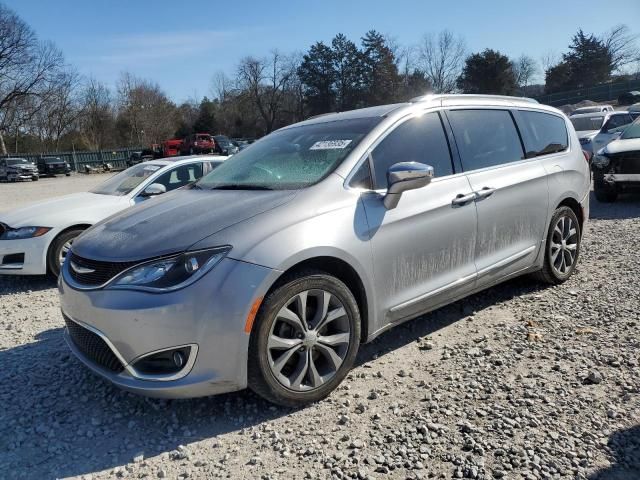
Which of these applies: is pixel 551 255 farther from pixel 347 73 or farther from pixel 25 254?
pixel 347 73

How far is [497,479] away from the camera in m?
2.25

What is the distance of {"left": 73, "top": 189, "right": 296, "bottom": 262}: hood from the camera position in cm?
271

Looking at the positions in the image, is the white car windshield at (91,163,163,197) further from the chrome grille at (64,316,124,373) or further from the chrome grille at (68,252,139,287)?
the chrome grille at (64,316,124,373)

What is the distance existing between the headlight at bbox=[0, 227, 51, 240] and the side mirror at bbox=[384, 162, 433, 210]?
4461 mm

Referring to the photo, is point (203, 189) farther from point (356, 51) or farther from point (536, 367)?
point (356, 51)

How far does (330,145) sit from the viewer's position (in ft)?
11.3

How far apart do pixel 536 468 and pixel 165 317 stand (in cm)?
192

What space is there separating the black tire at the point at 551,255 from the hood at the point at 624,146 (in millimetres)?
5250

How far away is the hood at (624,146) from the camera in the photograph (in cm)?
898

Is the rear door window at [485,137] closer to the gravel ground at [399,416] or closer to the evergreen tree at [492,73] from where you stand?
the gravel ground at [399,416]

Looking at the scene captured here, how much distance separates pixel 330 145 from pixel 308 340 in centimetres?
139

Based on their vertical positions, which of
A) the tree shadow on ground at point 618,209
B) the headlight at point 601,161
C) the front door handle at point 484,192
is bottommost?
the tree shadow on ground at point 618,209

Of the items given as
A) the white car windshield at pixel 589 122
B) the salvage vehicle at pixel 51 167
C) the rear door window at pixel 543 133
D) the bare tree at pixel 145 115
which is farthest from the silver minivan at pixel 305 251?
the bare tree at pixel 145 115

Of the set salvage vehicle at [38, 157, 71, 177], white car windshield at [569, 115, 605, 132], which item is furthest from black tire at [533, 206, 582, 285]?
salvage vehicle at [38, 157, 71, 177]
